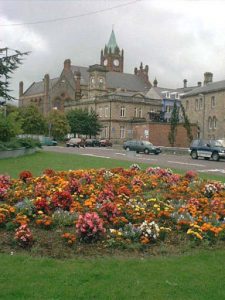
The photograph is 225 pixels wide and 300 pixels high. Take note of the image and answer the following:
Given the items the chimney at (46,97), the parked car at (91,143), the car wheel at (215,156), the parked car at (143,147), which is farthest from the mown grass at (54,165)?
the chimney at (46,97)

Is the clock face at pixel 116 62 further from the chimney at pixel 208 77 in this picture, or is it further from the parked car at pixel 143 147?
the parked car at pixel 143 147

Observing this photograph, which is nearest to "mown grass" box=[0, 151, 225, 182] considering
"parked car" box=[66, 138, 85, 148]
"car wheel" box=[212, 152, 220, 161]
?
"car wheel" box=[212, 152, 220, 161]

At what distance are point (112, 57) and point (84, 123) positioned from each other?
70.6 m

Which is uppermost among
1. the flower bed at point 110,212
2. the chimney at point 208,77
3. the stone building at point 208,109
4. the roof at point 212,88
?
the chimney at point 208,77

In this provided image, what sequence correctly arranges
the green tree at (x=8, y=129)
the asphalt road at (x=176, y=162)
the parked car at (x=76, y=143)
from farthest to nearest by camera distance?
the parked car at (x=76, y=143) < the green tree at (x=8, y=129) < the asphalt road at (x=176, y=162)

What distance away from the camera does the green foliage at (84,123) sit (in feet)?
321

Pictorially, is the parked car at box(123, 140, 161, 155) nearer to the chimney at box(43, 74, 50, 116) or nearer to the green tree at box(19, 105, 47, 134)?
the green tree at box(19, 105, 47, 134)

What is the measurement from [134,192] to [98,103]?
94.7 metres

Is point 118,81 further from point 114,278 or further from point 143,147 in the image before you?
point 114,278

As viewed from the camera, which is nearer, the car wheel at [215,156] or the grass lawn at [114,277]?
the grass lawn at [114,277]

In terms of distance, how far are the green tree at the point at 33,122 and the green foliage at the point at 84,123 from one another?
7935mm

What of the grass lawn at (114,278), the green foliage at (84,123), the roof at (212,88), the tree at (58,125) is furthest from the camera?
the green foliage at (84,123)

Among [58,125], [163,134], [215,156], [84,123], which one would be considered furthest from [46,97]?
[215,156]

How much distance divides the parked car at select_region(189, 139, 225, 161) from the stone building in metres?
32.8
